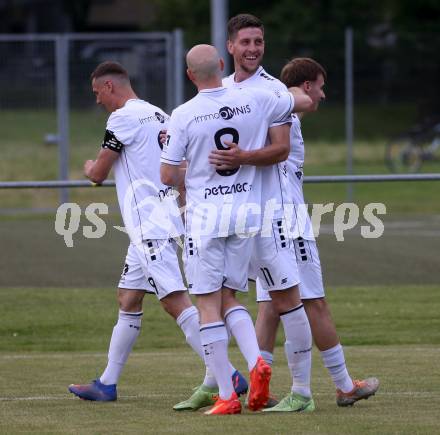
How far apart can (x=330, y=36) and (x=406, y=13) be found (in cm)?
2057

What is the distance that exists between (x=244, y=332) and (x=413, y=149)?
2092 cm

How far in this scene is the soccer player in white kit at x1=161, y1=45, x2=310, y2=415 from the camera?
723cm

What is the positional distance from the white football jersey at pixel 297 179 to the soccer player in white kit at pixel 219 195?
1.47 feet

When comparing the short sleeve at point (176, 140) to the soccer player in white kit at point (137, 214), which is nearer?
the short sleeve at point (176, 140)

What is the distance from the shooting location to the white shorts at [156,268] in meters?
8.12

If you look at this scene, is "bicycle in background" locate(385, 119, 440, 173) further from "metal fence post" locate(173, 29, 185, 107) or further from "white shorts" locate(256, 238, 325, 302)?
"white shorts" locate(256, 238, 325, 302)

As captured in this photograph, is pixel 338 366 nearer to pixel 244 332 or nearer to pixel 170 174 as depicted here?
pixel 244 332

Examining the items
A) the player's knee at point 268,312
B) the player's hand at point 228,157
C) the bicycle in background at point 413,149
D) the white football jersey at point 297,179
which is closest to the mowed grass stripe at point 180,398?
the player's knee at point 268,312

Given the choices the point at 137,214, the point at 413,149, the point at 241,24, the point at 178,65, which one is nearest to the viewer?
the point at 241,24

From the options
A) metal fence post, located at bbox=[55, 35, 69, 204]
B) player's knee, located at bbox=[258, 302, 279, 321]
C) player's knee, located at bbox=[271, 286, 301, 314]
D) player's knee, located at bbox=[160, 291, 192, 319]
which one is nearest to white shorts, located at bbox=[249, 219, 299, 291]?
player's knee, located at bbox=[271, 286, 301, 314]

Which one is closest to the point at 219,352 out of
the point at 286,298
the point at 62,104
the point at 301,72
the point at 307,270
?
the point at 286,298

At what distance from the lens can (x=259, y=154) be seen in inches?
285

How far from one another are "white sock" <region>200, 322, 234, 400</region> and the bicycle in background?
802 inches

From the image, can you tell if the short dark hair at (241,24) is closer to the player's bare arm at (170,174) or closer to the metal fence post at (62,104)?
the player's bare arm at (170,174)
